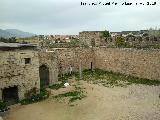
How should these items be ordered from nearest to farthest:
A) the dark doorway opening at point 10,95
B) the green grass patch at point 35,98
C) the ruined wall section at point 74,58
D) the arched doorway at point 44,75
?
the dark doorway opening at point 10,95 < the green grass patch at point 35,98 < the arched doorway at point 44,75 < the ruined wall section at point 74,58

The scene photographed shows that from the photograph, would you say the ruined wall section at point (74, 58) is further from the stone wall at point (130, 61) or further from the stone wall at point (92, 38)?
the stone wall at point (92, 38)

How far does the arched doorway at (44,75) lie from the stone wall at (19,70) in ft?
11.6

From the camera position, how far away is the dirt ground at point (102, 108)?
51.8ft

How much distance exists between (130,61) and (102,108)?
10.3 m

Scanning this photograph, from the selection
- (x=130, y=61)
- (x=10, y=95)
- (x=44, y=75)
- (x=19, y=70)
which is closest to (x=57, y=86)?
(x=44, y=75)

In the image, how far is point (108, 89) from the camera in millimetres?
22062

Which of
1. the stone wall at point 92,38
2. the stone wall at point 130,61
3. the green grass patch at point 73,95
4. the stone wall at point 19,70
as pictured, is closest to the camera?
the stone wall at point 19,70

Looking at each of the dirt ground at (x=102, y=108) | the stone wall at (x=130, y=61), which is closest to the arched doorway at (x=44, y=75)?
the dirt ground at (x=102, y=108)

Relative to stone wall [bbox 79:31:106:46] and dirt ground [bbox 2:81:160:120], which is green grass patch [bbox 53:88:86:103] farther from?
stone wall [bbox 79:31:106:46]

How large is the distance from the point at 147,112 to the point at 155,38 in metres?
16.6

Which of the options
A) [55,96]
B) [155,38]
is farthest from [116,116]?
[155,38]

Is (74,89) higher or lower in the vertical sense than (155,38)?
lower

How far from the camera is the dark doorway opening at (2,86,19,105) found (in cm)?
1886

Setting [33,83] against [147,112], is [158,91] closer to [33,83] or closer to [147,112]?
[147,112]
